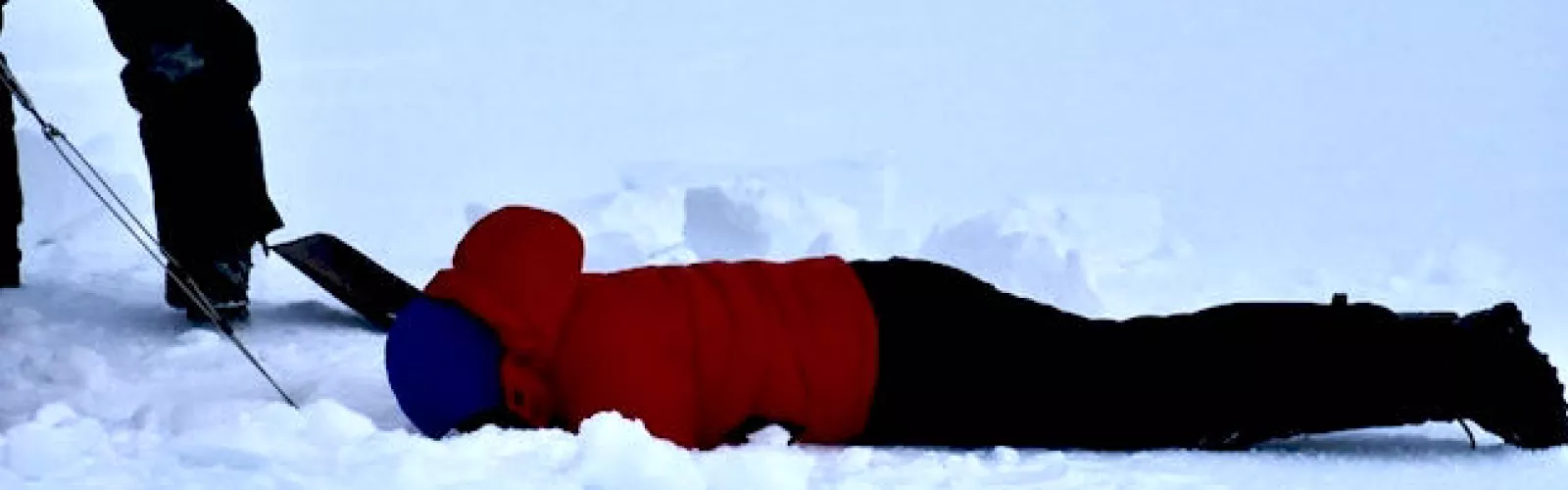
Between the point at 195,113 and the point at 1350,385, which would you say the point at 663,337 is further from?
A: the point at 195,113

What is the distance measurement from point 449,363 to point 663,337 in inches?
8.6

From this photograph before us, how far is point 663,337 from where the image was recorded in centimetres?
186

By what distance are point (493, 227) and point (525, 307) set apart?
0.10 m

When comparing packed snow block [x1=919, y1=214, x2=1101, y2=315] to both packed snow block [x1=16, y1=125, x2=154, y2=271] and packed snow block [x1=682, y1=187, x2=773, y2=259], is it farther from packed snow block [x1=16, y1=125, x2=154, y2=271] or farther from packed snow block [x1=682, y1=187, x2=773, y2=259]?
packed snow block [x1=16, y1=125, x2=154, y2=271]

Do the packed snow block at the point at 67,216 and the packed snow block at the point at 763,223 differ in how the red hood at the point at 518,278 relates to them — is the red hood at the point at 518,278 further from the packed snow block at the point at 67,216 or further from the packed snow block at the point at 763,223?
the packed snow block at the point at 763,223

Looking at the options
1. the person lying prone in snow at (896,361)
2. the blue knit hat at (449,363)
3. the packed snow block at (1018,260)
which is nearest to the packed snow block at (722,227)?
the packed snow block at (1018,260)

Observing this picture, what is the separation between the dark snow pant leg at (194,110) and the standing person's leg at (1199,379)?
1.24 meters

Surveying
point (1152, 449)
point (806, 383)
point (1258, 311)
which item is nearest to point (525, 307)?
point (806, 383)

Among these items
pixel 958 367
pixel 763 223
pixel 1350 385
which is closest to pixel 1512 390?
pixel 1350 385

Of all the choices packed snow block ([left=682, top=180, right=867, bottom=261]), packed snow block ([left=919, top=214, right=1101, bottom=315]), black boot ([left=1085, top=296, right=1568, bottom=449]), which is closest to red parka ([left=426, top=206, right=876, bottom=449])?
black boot ([left=1085, top=296, right=1568, bottom=449])

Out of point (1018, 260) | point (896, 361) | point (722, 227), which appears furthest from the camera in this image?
point (722, 227)

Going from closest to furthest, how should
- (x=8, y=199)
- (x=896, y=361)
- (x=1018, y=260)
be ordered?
(x=896, y=361)
(x=8, y=199)
(x=1018, y=260)

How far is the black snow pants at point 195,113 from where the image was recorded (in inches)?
109

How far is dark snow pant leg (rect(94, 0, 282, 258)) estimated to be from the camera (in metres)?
2.77
